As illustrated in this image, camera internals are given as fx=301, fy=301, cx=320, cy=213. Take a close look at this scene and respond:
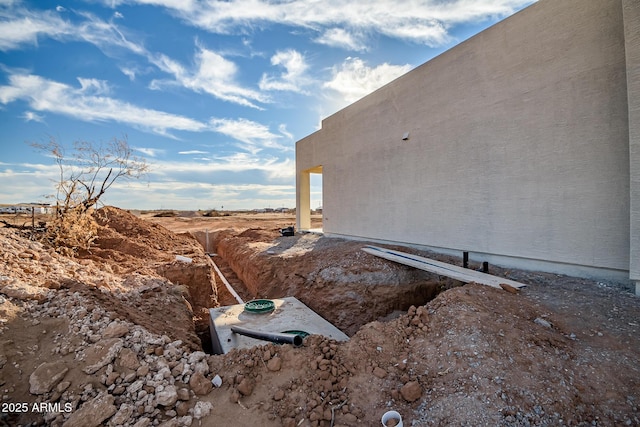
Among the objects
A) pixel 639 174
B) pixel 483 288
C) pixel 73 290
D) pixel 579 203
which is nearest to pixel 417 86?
pixel 579 203

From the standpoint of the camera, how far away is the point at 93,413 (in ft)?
6.95

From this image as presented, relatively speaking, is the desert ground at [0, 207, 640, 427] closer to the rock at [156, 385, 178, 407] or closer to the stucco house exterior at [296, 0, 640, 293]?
the rock at [156, 385, 178, 407]

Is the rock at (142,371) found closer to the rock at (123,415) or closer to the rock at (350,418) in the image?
the rock at (123,415)

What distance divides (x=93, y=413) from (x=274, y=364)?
135cm

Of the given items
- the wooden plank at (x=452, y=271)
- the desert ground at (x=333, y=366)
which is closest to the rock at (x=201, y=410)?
the desert ground at (x=333, y=366)

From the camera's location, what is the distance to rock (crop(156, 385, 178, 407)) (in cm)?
229

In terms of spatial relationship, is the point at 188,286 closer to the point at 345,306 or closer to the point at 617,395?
the point at 345,306

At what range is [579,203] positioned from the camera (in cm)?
490

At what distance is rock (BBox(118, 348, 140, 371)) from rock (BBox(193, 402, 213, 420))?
26.1 inches

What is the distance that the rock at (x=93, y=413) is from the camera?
208 cm

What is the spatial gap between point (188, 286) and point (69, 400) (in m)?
4.79

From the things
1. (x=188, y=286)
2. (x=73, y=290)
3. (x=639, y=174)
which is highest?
(x=639, y=174)

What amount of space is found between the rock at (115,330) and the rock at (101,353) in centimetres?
8

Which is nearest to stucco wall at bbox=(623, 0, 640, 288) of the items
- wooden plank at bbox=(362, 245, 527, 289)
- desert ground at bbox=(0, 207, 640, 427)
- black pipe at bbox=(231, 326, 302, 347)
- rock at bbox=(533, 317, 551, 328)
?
desert ground at bbox=(0, 207, 640, 427)
